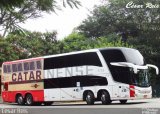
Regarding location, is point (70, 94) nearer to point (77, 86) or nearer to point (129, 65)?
point (77, 86)

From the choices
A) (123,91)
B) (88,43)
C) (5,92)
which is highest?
(88,43)

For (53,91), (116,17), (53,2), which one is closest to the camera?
(53,2)

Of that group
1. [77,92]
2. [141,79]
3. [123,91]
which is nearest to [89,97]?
[77,92]

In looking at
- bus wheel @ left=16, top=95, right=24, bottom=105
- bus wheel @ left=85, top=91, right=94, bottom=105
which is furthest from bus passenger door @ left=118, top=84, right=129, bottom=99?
bus wheel @ left=16, top=95, right=24, bottom=105

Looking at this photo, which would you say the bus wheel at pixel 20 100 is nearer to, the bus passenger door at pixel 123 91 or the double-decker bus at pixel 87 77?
the double-decker bus at pixel 87 77

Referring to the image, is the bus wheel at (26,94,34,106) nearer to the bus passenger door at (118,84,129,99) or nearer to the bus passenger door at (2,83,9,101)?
the bus passenger door at (2,83,9,101)

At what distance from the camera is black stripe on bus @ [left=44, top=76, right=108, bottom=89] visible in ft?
68.2

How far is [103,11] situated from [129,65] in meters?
29.1

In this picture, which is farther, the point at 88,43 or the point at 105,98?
the point at 88,43

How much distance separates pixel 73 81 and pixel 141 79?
143 inches

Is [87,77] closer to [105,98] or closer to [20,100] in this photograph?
[105,98]

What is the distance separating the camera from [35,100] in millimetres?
24312

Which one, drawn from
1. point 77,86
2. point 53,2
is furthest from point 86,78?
point 53,2

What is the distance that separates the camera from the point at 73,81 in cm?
2197
